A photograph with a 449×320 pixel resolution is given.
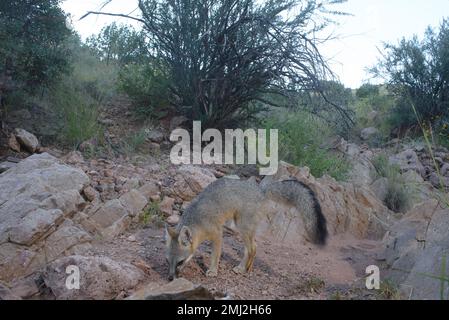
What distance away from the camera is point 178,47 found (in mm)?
8953

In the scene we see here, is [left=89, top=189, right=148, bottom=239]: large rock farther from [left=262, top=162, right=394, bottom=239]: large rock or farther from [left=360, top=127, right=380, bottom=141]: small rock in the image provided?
[left=360, top=127, right=380, bottom=141]: small rock

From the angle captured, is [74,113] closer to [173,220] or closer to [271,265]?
[173,220]

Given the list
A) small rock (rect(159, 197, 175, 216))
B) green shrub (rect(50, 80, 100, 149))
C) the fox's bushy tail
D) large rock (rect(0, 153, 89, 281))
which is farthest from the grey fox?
green shrub (rect(50, 80, 100, 149))

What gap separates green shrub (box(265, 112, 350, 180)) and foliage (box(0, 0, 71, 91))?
14.0 ft

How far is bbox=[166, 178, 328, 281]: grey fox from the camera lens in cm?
494

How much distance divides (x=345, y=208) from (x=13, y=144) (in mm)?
5419

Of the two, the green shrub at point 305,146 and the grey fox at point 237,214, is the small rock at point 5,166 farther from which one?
the green shrub at point 305,146

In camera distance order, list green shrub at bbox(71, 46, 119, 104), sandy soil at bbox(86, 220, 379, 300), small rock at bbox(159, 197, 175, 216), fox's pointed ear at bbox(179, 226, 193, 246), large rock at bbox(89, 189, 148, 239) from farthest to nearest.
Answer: green shrub at bbox(71, 46, 119, 104)
small rock at bbox(159, 197, 175, 216)
large rock at bbox(89, 189, 148, 239)
fox's pointed ear at bbox(179, 226, 193, 246)
sandy soil at bbox(86, 220, 379, 300)

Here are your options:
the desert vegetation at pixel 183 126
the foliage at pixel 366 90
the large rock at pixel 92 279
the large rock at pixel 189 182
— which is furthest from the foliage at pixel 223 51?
the foliage at pixel 366 90

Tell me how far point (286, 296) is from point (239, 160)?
4.35 m

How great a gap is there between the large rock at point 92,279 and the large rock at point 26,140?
3.97 metres

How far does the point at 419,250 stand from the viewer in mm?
4730

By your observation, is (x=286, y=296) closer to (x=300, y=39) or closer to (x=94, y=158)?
(x=94, y=158)

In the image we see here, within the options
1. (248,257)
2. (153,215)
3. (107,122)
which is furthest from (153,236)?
(107,122)
